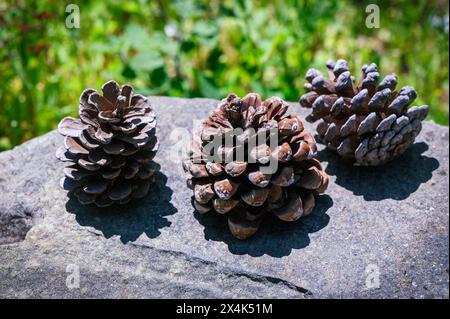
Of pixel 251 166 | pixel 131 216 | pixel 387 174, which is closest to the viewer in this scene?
pixel 251 166

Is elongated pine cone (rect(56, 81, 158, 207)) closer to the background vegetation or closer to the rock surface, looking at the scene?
the rock surface

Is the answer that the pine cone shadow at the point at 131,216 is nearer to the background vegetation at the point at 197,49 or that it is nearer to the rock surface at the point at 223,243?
the rock surface at the point at 223,243

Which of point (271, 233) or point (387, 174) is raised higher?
point (387, 174)

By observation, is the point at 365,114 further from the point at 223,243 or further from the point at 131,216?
the point at 131,216

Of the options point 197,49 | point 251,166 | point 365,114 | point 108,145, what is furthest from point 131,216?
point 197,49

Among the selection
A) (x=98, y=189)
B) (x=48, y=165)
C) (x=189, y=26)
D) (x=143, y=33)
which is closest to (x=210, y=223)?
(x=98, y=189)

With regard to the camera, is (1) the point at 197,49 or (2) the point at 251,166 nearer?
(2) the point at 251,166
